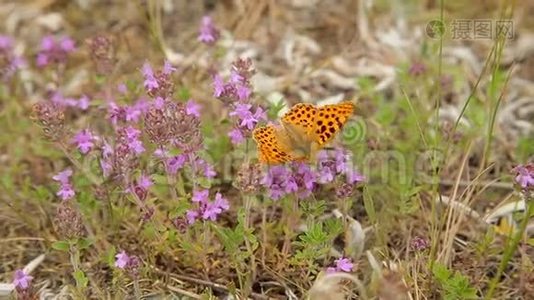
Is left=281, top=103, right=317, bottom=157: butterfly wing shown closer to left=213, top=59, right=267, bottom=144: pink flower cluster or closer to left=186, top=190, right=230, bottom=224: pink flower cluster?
left=213, top=59, right=267, bottom=144: pink flower cluster

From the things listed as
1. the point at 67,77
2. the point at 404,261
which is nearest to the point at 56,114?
the point at 404,261

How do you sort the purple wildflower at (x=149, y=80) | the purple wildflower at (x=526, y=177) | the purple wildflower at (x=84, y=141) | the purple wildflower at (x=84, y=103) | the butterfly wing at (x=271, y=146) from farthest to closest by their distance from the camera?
the purple wildflower at (x=84, y=103) → the purple wildflower at (x=84, y=141) → the purple wildflower at (x=149, y=80) → the purple wildflower at (x=526, y=177) → the butterfly wing at (x=271, y=146)

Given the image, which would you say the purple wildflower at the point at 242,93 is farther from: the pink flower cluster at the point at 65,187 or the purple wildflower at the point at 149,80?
the pink flower cluster at the point at 65,187

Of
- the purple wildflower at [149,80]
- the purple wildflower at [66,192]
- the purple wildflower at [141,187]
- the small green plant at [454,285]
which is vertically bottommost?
the small green plant at [454,285]

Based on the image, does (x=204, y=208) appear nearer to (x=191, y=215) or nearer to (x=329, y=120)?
(x=191, y=215)

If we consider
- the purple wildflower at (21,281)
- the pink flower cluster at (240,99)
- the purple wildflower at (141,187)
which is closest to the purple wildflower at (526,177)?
the pink flower cluster at (240,99)

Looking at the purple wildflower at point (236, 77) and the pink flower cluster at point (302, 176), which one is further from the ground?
the purple wildflower at point (236, 77)

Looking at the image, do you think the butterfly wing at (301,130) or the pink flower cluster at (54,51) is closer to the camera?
the butterfly wing at (301,130)

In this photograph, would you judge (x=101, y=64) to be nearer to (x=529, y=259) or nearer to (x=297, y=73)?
(x=297, y=73)
